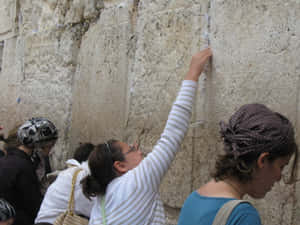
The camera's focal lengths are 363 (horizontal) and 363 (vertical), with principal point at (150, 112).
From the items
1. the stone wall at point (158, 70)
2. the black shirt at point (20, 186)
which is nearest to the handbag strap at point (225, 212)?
the stone wall at point (158, 70)

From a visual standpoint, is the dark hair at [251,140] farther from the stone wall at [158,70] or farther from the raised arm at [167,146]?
the stone wall at [158,70]

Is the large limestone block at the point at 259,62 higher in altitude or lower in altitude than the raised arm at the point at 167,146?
higher

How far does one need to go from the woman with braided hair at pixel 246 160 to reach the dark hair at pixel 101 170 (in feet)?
1.46

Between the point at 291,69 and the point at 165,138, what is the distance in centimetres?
70

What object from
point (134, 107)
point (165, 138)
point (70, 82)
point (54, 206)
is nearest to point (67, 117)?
point (70, 82)

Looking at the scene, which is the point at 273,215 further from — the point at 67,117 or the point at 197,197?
the point at 67,117

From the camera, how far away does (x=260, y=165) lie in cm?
110

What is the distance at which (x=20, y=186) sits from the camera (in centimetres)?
213

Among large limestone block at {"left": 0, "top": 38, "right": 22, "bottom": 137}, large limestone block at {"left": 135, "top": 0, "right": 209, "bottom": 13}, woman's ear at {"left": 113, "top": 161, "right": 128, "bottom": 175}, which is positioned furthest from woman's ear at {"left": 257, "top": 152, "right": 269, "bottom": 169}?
large limestone block at {"left": 0, "top": 38, "right": 22, "bottom": 137}

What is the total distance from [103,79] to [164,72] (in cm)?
78

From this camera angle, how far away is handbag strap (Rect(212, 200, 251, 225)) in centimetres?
99

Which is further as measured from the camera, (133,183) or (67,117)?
(67,117)

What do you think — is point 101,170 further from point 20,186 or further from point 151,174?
point 20,186

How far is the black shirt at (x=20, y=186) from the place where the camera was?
2.09 m
